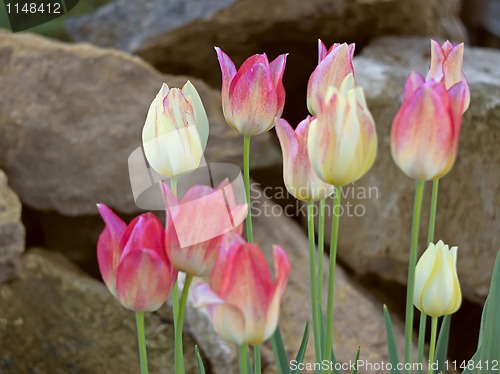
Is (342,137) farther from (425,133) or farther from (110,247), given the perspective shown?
(110,247)

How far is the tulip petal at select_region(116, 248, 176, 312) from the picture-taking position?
19.7 inches

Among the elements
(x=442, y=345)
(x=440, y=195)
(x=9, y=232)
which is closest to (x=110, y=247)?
(x=442, y=345)

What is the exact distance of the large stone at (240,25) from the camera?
1.77m

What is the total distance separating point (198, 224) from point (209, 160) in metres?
1.08

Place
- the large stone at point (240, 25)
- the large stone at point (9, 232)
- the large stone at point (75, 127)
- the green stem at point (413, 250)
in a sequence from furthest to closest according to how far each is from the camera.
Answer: the large stone at point (240, 25), the large stone at point (75, 127), the large stone at point (9, 232), the green stem at point (413, 250)

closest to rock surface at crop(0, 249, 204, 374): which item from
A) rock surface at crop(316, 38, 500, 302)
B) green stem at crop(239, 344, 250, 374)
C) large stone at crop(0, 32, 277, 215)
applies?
large stone at crop(0, 32, 277, 215)

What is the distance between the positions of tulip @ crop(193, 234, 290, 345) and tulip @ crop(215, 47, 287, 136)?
19 cm

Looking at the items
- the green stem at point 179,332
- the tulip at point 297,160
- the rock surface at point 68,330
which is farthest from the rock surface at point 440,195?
the green stem at point 179,332

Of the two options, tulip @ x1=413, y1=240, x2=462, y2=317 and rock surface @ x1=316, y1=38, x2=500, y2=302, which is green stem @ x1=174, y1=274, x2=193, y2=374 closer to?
tulip @ x1=413, y1=240, x2=462, y2=317

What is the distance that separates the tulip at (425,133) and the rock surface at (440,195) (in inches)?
36.4

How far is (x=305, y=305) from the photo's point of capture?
150 cm

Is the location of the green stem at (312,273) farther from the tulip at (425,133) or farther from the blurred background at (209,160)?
the blurred background at (209,160)

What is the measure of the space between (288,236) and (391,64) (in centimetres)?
39

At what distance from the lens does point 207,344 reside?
1.38m
